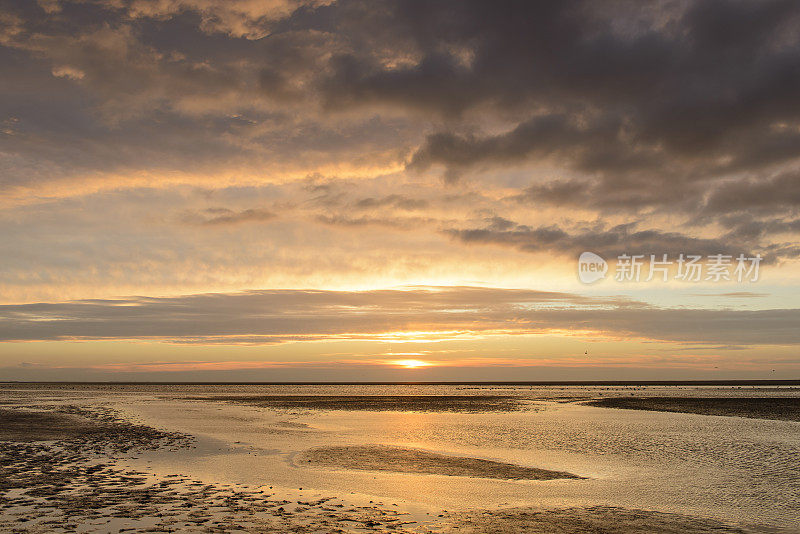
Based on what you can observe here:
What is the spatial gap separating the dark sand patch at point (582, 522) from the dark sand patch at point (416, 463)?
20.4 feet

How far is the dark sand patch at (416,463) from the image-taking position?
24641mm

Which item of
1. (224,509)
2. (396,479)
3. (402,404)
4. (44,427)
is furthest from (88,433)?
(402,404)

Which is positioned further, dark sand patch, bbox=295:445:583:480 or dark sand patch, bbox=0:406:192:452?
dark sand patch, bbox=0:406:192:452

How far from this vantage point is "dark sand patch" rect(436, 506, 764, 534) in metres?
15.5

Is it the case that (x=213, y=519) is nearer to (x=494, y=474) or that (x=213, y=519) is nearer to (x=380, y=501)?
(x=380, y=501)

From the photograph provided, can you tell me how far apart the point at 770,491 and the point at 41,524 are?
23.1 metres

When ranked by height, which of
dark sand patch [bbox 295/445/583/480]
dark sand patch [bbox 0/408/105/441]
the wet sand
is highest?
the wet sand

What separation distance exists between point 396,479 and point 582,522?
342 inches

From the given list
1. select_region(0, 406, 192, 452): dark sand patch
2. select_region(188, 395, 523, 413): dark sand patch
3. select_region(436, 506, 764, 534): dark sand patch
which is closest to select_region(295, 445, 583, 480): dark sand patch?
select_region(436, 506, 764, 534): dark sand patch

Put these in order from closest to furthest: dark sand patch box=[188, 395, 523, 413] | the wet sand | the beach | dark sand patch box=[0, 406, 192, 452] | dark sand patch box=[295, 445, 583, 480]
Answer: the wet sand < the beach < dark sand patch box=[295, 445, 583, 480] < dark sand patch box=[0, 406, 192, 452] < dark sand patch box=[188, 395, 523, 413]

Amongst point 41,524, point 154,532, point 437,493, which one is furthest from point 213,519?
point 437,493

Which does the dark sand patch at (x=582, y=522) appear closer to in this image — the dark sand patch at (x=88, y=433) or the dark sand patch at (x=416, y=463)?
the dark sand patch at (x=416, y=463)

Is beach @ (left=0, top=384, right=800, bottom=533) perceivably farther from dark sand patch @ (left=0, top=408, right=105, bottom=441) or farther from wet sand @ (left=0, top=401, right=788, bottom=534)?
dark sand patch @ (left=0, top=408, right=105, bottom=441)

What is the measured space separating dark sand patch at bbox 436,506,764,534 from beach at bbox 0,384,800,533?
2.4 inches
